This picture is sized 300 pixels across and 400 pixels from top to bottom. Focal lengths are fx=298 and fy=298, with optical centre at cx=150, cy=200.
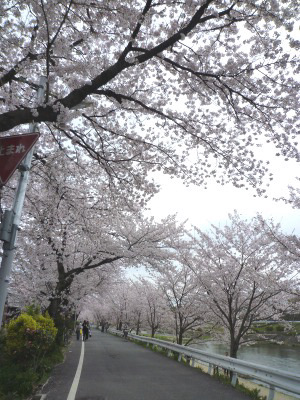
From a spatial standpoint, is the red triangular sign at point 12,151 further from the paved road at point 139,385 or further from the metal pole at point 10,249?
the paved road at point 139,385

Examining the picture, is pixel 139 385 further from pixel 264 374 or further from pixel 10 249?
pixel 10 249

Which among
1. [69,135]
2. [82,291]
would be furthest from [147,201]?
[82,291]

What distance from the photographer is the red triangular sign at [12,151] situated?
3.08 metres

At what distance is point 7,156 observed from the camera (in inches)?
126

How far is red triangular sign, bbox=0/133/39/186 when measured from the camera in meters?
3.08

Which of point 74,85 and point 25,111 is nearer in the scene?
point 25,111

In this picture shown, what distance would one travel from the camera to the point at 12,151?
Answer: 319 centimetres

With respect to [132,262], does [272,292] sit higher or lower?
lower

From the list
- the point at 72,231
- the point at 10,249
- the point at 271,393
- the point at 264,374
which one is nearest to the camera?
the point at 10,249

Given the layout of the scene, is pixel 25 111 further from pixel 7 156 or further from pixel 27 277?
pixel 27 277

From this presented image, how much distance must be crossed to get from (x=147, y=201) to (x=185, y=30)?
483 cm

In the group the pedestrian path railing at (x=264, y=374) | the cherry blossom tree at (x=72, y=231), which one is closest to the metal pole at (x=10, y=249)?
the cherry blossom tree at (x=72, y=231)

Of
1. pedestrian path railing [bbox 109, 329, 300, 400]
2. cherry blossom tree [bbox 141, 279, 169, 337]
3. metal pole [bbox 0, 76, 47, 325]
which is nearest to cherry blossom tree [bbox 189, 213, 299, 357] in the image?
pedestrian path railing [bbox 109, 329, 300, 400]

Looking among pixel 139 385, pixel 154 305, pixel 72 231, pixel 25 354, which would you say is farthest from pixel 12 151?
pixel 154 305
